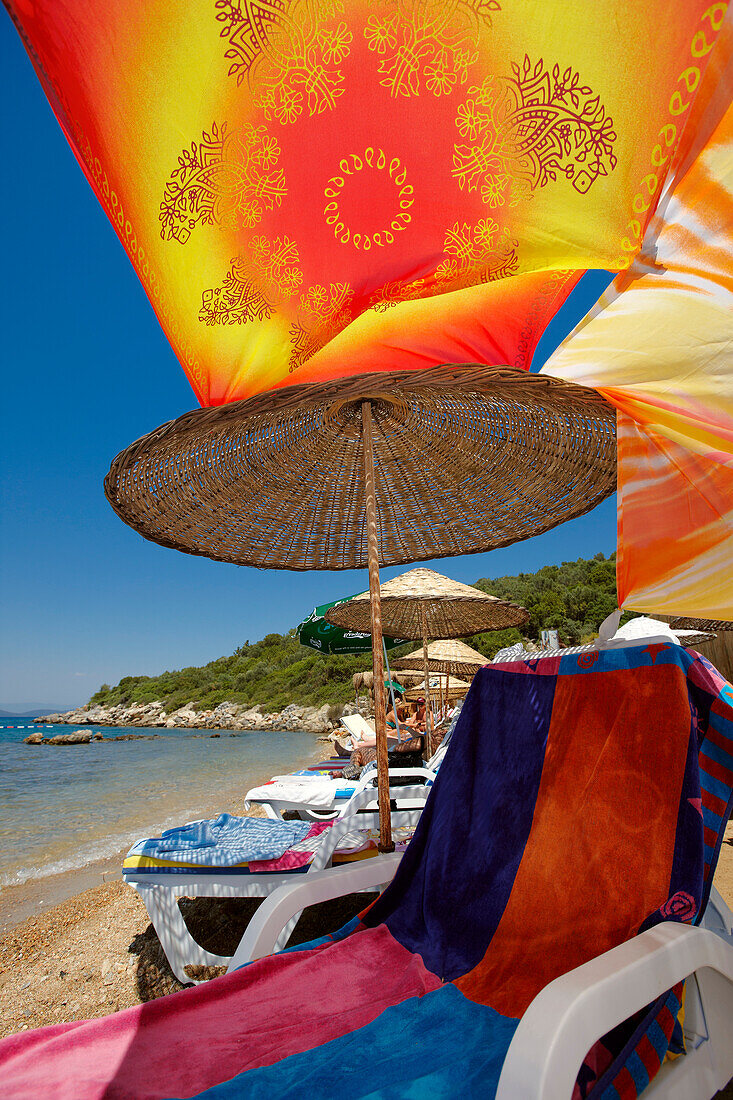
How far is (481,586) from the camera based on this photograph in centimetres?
4156

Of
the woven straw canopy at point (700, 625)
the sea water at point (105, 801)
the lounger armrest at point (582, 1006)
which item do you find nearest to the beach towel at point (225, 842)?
the lounger armrest at point (582, 1006)

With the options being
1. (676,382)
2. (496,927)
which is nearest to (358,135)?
(676,382)

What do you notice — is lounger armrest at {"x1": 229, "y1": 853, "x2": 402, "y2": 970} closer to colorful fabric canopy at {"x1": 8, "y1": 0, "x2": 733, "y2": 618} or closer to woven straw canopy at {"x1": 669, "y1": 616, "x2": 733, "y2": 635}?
colorful fabric canopy at {"x1": 8, "y1": 0, "x2": 733, "y2": 618}

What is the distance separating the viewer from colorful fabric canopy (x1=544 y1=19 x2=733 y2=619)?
4.96 ft

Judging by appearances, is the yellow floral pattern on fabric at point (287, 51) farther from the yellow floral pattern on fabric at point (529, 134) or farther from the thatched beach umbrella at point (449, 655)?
the thatched beach umbrella at point (449, 655)

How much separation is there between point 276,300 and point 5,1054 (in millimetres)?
1763

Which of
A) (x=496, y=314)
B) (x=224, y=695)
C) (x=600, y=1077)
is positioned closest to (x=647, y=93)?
(x=496, y=314)

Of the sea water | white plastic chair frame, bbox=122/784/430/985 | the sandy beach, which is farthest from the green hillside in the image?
white plastic chair frame, bbox=122/784/430/985

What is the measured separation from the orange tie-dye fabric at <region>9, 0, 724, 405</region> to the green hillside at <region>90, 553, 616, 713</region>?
90.7ft

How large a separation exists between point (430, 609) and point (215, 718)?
3894 centimetres

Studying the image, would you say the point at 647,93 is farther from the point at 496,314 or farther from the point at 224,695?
the point at 224,695

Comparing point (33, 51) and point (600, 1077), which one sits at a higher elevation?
point (33, 51)

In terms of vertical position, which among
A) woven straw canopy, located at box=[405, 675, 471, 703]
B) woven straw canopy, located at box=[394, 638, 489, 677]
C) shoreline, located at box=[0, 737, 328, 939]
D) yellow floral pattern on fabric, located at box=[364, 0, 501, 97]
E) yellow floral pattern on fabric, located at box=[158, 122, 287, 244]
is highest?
yellow floral pattern on fabric, located at box=[364, 0, 501, 97]

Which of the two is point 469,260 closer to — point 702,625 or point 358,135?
point 358,135
